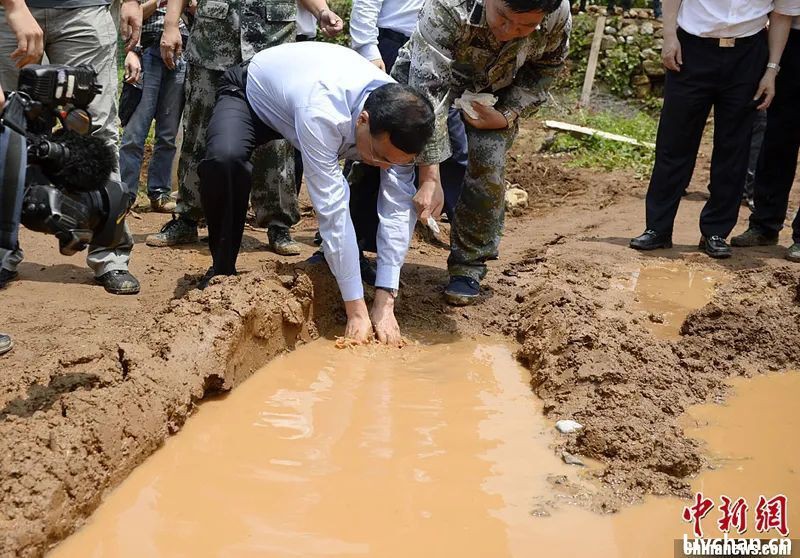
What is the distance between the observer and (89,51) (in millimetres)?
4211

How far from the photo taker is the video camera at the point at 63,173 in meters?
2.76

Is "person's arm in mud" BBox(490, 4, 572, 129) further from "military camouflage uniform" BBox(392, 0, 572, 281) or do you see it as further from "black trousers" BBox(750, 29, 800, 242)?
"black trousers" BBox(750, 29, 800, 242)

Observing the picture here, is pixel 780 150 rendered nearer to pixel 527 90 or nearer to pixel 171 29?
pixel 527 90

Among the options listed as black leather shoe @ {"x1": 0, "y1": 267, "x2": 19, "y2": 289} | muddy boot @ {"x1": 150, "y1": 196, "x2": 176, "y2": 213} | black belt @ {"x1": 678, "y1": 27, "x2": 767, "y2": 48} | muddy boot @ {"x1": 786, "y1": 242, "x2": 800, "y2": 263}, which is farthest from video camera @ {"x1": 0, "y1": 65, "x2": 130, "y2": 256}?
muddy boot @ {"x1": 786, "y1": 242, "x2": 800, "y2": 263}

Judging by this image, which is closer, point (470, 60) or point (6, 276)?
point (470, 60)

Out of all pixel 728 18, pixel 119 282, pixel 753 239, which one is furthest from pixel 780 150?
pixel 119 282

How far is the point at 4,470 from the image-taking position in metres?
2.39

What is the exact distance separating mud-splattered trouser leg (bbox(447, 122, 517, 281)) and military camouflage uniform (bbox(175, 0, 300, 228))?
109 centimetres

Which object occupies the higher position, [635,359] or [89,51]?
[89,51]

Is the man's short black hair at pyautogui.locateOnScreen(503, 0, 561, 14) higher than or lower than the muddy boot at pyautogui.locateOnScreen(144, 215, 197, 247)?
higher

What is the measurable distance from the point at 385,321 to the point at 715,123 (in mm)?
2711

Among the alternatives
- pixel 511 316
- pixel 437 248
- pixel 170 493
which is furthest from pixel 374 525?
pixel 437 248

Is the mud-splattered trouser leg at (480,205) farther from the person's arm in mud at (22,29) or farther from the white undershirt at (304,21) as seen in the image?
the person's arm in mud at (22,29)

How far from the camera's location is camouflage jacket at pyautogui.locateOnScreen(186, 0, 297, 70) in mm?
4820
